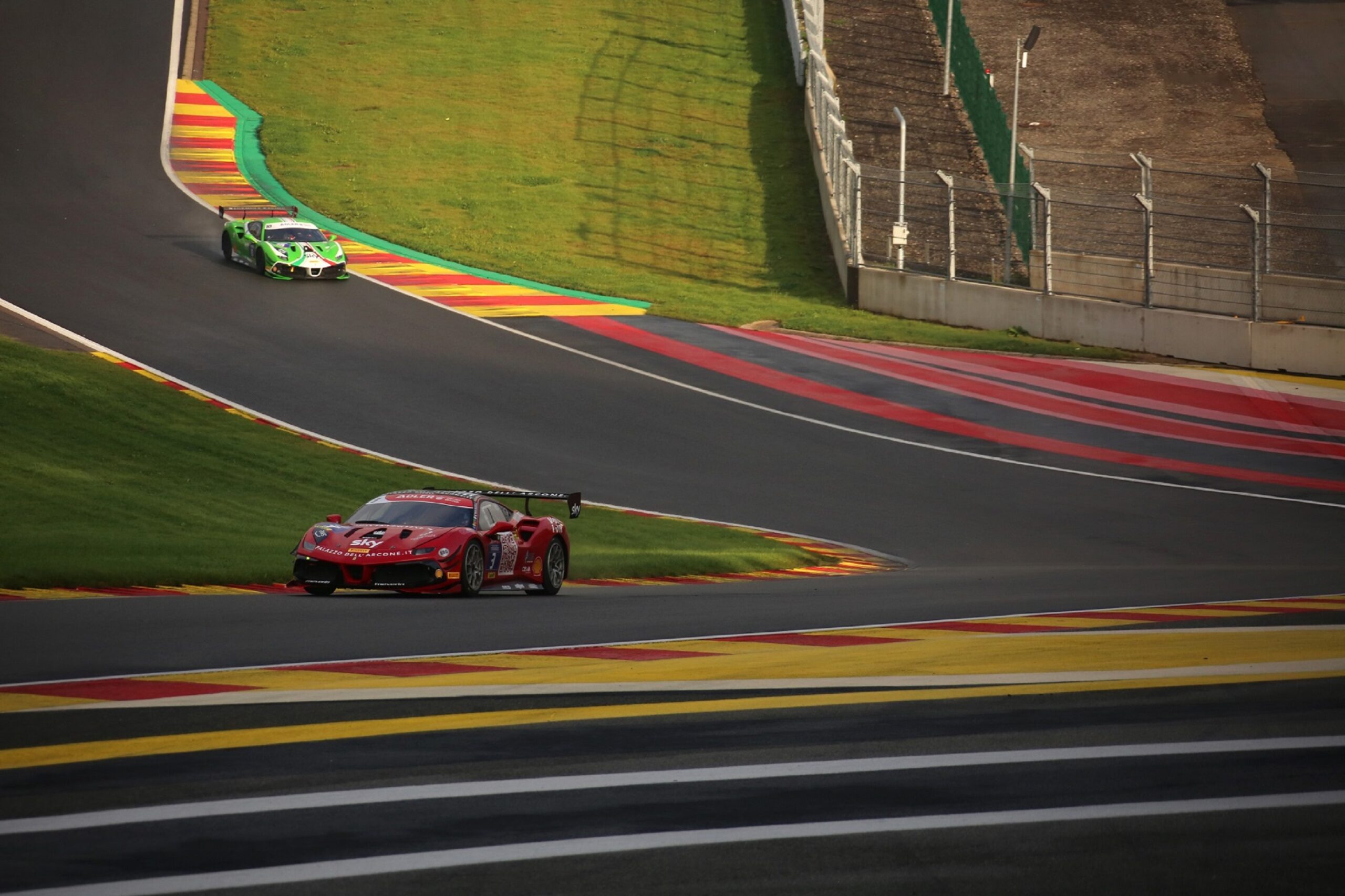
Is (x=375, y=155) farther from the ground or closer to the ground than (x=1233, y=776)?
farther from the ground

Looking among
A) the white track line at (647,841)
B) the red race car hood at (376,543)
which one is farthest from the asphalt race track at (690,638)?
the red race car hood at (376,543)

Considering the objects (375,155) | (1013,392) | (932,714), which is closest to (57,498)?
(932,714)

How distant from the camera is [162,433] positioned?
2270cm

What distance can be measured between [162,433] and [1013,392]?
1481 centimetres

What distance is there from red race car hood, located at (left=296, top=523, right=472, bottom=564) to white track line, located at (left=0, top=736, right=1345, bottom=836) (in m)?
8.04

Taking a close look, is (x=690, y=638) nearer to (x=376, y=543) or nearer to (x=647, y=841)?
(x=376, y=543)

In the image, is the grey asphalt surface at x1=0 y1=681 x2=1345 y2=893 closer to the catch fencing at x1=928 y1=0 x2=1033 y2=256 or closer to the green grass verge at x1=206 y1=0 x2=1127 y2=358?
the green grass verge at x1=206 y1=0 x2=1127 y2=358

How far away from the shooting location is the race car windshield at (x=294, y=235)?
3369 centimetres

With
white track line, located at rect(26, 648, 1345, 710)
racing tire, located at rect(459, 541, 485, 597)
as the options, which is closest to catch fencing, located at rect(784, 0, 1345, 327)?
racing tire, located at rect(459, 541, 485, 597)

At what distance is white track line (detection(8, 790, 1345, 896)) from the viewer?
18.8 ft

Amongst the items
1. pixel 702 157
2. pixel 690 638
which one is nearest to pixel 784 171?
pixel 702 157

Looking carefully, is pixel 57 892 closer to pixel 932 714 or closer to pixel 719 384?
pixel 932 714

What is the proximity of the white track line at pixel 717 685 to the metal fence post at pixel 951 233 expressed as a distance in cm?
2366

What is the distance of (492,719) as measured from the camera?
28.2 feet
